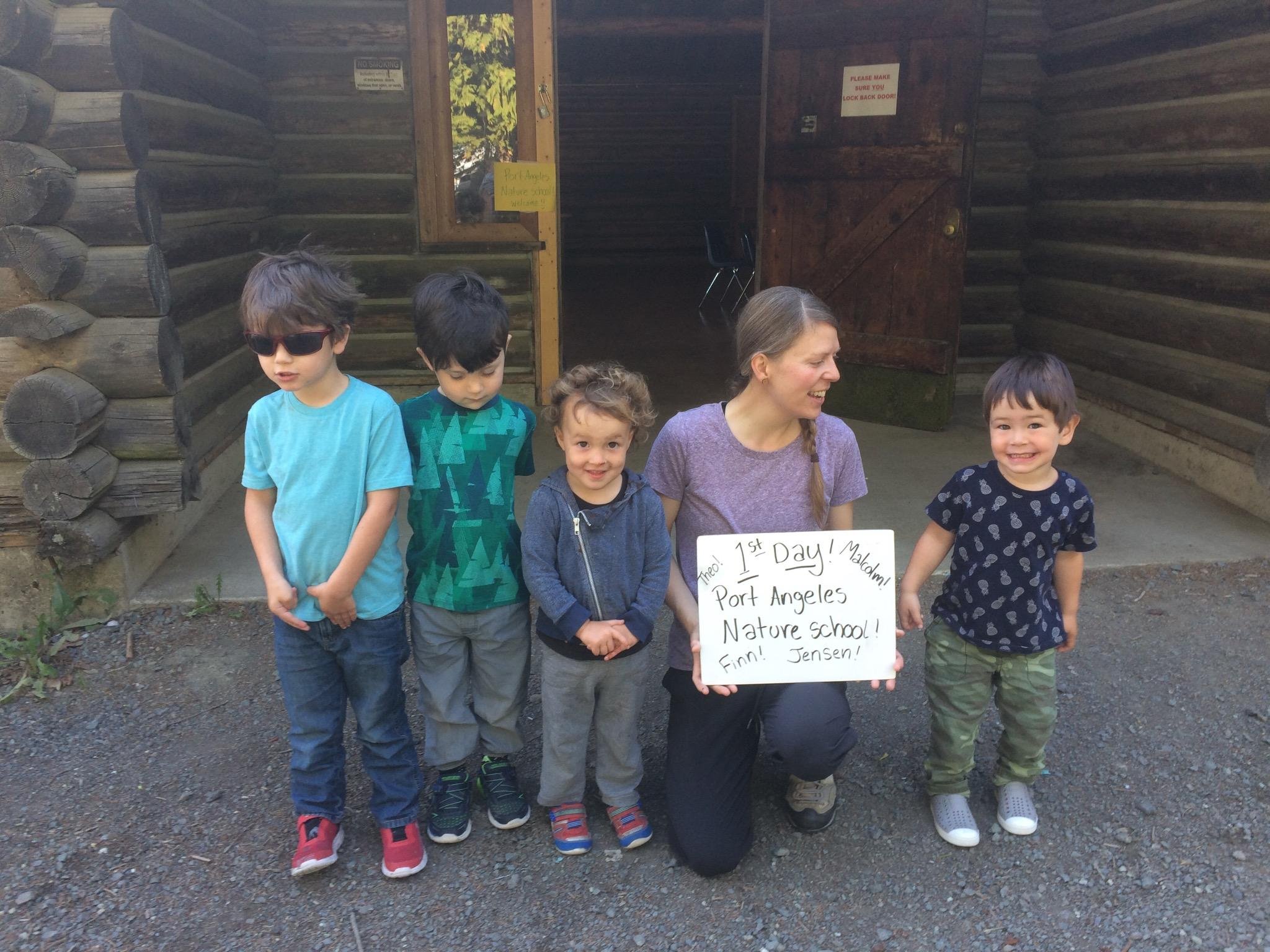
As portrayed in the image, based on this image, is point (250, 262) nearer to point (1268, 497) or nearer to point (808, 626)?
point (808, 626)

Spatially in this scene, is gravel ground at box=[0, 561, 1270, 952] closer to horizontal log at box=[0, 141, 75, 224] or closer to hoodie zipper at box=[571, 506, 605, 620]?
hoodie zipper at box=[571, 506, 605, 620]

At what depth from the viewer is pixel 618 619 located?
2250mm

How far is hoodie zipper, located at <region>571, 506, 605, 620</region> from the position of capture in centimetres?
223

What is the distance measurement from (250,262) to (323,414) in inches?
142

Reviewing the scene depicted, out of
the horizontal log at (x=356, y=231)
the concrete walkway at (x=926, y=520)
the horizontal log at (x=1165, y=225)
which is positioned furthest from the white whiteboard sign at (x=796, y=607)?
→ the horizontal log at (x=356, y=231)

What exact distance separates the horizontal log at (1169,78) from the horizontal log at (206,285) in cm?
490

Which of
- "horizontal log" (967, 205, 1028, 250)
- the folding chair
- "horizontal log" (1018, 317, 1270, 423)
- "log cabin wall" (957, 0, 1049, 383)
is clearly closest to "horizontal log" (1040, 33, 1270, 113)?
"log cabin wall" (957, 0, 1049, 383)

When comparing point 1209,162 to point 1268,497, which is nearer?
point 1268,497

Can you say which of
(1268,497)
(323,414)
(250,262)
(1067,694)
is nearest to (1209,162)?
(1268,497)

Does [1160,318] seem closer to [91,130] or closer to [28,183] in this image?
[91,130]

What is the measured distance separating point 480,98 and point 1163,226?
149 inches

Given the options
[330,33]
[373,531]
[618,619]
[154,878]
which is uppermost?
[330,33]

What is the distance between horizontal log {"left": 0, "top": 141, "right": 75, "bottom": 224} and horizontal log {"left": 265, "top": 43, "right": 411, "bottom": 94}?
2.70 meters

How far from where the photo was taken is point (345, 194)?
18.9 feet
